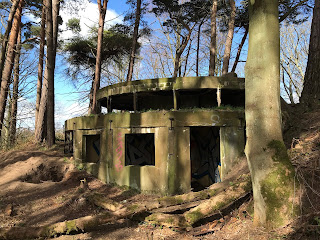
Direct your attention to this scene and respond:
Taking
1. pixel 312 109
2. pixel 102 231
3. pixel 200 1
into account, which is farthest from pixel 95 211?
pixel 200 1

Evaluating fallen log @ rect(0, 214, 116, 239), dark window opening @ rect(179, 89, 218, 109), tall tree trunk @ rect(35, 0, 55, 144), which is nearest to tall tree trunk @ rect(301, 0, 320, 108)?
dark window opening @ rect(179, 89, 218, 109)

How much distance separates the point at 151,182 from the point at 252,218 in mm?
4717

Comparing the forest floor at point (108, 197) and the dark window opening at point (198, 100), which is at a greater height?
the dark window opening at point (198, 100)

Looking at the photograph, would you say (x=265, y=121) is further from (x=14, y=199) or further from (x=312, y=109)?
(x=14, y=199)

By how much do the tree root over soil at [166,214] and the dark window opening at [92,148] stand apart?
654cm

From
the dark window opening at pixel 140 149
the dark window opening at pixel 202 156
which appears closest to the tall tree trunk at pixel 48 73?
the dark window opening at pixel 140 149

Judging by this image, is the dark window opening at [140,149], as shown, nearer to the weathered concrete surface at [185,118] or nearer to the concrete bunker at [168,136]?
the concrete bunker at [168,136]

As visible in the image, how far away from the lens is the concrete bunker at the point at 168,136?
8688 millimetres

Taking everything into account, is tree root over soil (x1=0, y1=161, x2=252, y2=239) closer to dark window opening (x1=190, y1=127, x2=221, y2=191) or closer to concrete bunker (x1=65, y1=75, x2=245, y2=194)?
concrete bunker (x1=65, y1=75, x2=245, y2=194)

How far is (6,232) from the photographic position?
5.34m

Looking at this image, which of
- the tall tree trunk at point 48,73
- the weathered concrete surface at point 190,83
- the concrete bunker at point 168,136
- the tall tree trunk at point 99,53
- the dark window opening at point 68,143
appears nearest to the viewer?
the concrete bunker at point 168,136

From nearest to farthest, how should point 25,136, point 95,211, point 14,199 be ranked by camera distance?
point 95,211 < point 14,199 < point 25,136

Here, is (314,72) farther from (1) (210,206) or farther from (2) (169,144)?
(1) (210,206)

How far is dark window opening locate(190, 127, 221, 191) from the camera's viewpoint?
36.7 feet
